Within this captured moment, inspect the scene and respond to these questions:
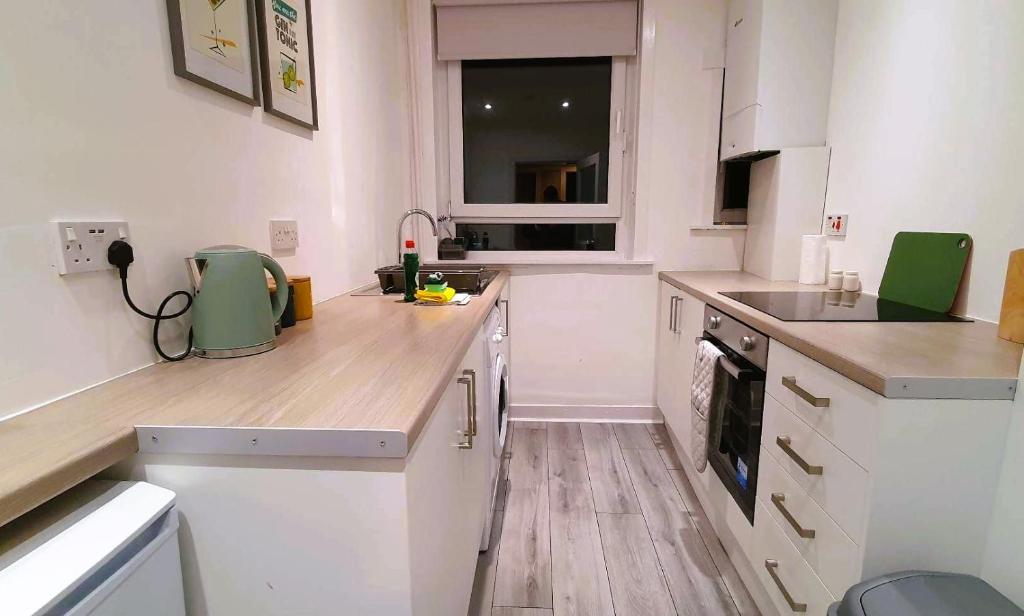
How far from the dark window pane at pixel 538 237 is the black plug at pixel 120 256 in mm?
2079

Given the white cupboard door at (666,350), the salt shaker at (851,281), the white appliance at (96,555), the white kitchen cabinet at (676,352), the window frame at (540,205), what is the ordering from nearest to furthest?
the white appliance at (96,555)
the salt shaker at (851,281)
the white kitchen cabinet at (676,352)
the white cupboard door at (666,350)
the window frame at (540,205)

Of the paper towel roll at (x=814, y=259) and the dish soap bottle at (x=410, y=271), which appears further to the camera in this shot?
the paper towel roll at (x=814, y=259)

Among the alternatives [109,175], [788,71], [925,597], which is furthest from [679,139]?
[109,175]

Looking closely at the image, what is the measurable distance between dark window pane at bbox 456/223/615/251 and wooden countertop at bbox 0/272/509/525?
5.77 feet

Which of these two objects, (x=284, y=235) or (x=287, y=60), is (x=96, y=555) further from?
(x=287, y=60)

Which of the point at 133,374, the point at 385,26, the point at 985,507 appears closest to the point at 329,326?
the point at 133,374

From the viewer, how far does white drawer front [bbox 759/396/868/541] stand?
3.30ft

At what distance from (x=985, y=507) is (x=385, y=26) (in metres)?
2.83

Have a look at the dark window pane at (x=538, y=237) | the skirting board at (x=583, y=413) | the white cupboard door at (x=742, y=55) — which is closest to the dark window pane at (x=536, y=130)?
the dark window pane at (x=538, y=237)

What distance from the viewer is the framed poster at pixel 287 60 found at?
1.40 metres

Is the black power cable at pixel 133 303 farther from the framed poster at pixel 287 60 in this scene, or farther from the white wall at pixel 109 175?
the framed poster at pixel 287 60

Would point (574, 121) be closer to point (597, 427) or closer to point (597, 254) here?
point (597, 254)

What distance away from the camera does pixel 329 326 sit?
1.38 metres

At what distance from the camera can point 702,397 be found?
5.97 feet
